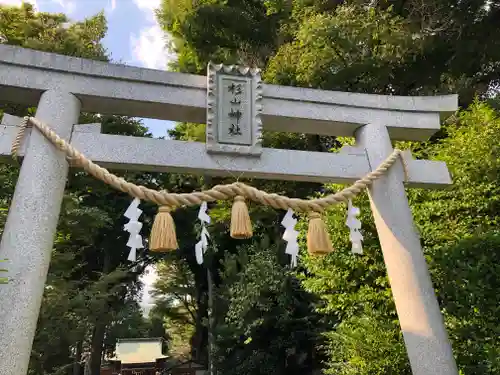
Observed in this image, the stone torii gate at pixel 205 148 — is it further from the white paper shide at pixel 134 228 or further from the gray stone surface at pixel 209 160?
the white paper shide at pixel 134 228

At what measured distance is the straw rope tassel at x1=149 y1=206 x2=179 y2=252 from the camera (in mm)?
2779

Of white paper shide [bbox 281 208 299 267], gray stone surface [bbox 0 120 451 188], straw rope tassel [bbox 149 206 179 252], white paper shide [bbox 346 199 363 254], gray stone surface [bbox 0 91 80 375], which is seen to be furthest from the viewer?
white paper shide [bbox 346 199 363 254]

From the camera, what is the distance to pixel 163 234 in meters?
2.80

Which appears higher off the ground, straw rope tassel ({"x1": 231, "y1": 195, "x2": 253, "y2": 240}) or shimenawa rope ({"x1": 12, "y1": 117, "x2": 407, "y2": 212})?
shimenawa rope ({"x1": 12, "y1": 117, "x2": 407, "y2": 212})

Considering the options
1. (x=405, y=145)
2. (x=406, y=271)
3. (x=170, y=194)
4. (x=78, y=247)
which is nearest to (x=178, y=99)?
(x=170, y=194)

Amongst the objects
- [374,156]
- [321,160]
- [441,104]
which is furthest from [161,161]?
[441,104]

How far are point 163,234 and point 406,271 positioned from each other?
6.66ft

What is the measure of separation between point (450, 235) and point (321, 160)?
7.78 ft

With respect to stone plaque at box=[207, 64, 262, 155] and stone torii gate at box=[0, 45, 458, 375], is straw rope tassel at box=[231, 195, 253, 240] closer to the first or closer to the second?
stone torii gate at box=[0, 45, 458, 375]

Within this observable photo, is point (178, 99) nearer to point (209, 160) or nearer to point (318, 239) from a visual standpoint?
point (209, 160)

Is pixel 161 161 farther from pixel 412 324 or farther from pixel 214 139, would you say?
pixel 412 324

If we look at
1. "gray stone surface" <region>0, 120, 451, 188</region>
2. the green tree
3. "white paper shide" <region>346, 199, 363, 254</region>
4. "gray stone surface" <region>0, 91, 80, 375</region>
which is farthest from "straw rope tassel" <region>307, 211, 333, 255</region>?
the green tree

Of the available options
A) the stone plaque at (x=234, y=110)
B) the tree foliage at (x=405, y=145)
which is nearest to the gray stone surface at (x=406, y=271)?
the tree foliage at (x=405, y=145)

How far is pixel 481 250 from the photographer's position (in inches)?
176
